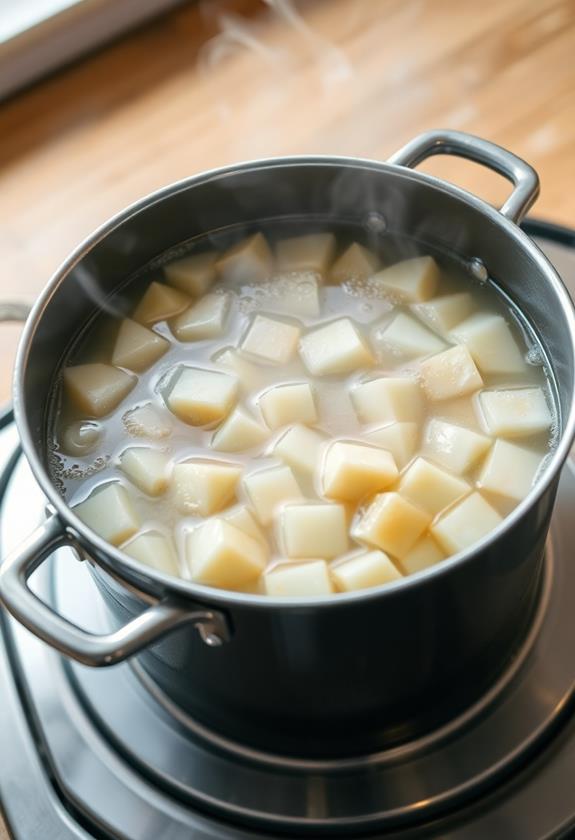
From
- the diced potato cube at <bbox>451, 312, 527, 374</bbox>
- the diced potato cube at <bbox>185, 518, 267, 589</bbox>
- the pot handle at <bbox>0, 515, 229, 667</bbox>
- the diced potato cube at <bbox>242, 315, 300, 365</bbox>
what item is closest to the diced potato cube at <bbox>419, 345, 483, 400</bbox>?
the diced potato cube at <bbox>451, 312, 527, 374</bbox>

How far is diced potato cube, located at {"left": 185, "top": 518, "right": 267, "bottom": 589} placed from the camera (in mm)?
775

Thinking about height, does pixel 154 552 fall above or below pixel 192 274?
below

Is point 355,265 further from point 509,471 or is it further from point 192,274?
point 509,471

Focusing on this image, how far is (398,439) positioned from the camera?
0.87m

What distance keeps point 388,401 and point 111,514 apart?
0.27 metres

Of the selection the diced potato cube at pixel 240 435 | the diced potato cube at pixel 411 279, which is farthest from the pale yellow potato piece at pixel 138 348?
the diced potato cube at pixel 411 279

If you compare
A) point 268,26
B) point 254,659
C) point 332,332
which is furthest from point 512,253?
point 268,26

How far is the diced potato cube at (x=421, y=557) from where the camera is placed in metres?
0.78

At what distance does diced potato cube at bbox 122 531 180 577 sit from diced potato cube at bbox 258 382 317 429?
6.2 inches

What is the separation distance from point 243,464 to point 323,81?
739mm

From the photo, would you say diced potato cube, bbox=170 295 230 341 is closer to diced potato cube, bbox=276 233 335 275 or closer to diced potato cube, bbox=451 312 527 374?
diced potato cube, bbox=276 233 335 275

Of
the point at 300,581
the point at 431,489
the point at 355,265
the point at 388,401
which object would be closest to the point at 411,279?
the point at 355,265

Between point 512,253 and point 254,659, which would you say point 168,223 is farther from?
point 254,659

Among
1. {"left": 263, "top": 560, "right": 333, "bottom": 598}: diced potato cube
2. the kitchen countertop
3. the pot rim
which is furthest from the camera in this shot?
the kitchen countertop
